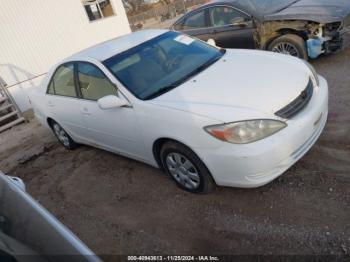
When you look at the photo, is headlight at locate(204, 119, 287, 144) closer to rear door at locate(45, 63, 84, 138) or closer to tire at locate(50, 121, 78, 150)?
rear door at locate(45, 63, 84, 138)

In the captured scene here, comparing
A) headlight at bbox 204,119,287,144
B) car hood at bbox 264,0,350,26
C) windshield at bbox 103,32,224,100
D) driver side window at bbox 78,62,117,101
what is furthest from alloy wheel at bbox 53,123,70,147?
car hood at bbox 264,0,350,26

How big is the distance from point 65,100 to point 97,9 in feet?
28.5

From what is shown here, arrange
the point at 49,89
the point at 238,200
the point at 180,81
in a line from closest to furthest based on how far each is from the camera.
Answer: the point at 238,200
the point at 180,81
the point at 49,89

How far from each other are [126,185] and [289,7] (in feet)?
15.7

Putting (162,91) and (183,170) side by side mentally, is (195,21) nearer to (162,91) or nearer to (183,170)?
(162,91)

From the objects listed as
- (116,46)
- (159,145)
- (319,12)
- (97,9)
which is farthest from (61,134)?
(97,9)

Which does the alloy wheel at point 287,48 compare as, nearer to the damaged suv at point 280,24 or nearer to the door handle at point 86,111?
the damaged suv at point 280,24

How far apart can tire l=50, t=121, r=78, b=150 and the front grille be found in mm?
3646

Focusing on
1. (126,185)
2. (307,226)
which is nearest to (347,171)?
(307,226)

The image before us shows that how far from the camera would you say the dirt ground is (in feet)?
9.93

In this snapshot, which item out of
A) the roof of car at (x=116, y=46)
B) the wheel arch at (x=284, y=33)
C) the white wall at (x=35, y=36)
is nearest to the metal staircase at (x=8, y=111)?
the white wall at (x=35, y=36)

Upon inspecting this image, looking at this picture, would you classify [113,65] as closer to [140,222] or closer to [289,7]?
[140,222]

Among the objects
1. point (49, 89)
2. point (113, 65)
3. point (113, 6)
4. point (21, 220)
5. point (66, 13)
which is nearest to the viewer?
point (21, 220)

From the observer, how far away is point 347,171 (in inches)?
138
